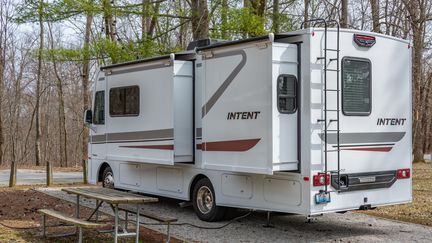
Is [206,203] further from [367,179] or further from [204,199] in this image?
[367,179]

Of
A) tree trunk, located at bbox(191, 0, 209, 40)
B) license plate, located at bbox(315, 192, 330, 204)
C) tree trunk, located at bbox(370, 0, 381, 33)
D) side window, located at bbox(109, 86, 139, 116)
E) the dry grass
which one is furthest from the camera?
tree trunk, located at bbox(370, 0, 381, 33)

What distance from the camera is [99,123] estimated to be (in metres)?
12.3

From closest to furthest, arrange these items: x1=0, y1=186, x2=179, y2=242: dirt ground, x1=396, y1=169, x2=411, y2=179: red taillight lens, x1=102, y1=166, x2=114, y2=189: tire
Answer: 1. x1=0, y1=186, x2=179, y2=242: dirt ground
2. x1=396, y1=169, x2=411, y2=179: red taillight lens
3. x1=102, y1=166, x2=114, y2=189: tire

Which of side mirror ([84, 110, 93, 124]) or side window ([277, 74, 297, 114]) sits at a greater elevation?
side window ([277, 74, 297, 114])

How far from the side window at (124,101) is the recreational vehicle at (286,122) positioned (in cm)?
52

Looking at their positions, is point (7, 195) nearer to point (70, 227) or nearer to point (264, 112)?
point (70, 227)

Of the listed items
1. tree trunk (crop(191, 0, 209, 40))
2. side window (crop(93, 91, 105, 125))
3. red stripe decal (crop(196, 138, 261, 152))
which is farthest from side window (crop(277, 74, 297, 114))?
tree trunk (crop(191, 0, 209, 40))

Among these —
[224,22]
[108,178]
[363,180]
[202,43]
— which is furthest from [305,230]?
[224,22]

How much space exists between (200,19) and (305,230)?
718cm

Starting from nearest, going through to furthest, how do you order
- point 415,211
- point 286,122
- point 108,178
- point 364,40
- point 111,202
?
point 111,202 → point 286,122 → point 364,40 → point 415,211 → point 108,178

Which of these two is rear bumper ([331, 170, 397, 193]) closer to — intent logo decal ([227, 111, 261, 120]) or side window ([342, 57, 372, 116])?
side window ([342, 57, 372, 116])

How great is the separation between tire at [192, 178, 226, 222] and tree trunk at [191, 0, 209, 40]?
17.9 ft

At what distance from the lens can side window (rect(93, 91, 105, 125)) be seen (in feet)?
39.6

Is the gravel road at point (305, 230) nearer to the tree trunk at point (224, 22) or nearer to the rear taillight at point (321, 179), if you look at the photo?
the rear taillight at point (321, 179)
